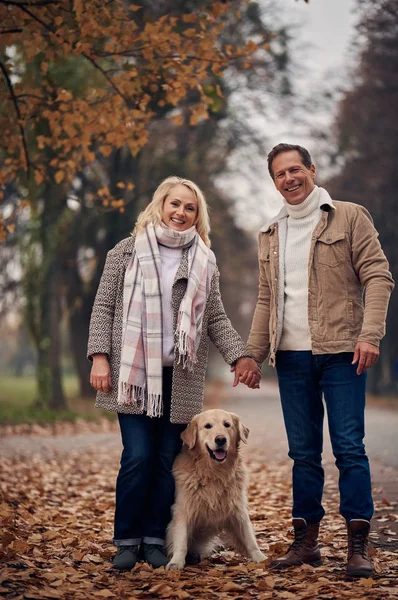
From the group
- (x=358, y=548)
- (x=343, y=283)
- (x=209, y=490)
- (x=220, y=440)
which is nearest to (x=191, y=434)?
(x=220, y=440)

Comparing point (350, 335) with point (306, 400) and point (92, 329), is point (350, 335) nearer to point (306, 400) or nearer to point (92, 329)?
point (306, 400)

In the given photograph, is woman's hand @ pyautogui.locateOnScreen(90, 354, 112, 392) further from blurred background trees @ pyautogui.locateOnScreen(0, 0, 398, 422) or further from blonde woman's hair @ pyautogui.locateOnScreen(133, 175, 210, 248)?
blurred background trees @ pyautogui.locateOnScreen(0, 0, 398, 422)

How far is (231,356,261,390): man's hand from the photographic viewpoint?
453 centimetres

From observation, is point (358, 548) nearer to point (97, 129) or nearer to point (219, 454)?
point (219, 454)

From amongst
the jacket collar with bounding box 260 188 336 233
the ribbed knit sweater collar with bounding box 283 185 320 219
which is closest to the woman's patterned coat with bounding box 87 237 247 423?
the jacket collar with bounding box 260 188 336 233

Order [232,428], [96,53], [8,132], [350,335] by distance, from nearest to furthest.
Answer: [350,335] < [232,428] < [96,53] < [8,132]

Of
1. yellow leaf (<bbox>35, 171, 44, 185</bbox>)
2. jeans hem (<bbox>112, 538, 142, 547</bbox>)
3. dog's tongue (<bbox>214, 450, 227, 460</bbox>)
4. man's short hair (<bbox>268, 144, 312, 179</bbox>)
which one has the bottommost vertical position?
jeans hem (<bbox>112, 538, 142, 547</bbox>)

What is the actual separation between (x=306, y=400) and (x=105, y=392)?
1.20m

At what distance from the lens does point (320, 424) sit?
4.47 meters

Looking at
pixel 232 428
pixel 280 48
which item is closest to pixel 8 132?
pixel 232 428

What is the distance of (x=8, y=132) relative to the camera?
7691mm

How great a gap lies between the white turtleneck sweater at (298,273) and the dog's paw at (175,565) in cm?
137

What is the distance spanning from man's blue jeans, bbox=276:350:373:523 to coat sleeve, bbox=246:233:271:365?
9.3 inches

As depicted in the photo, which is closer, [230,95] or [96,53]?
[96,53]
